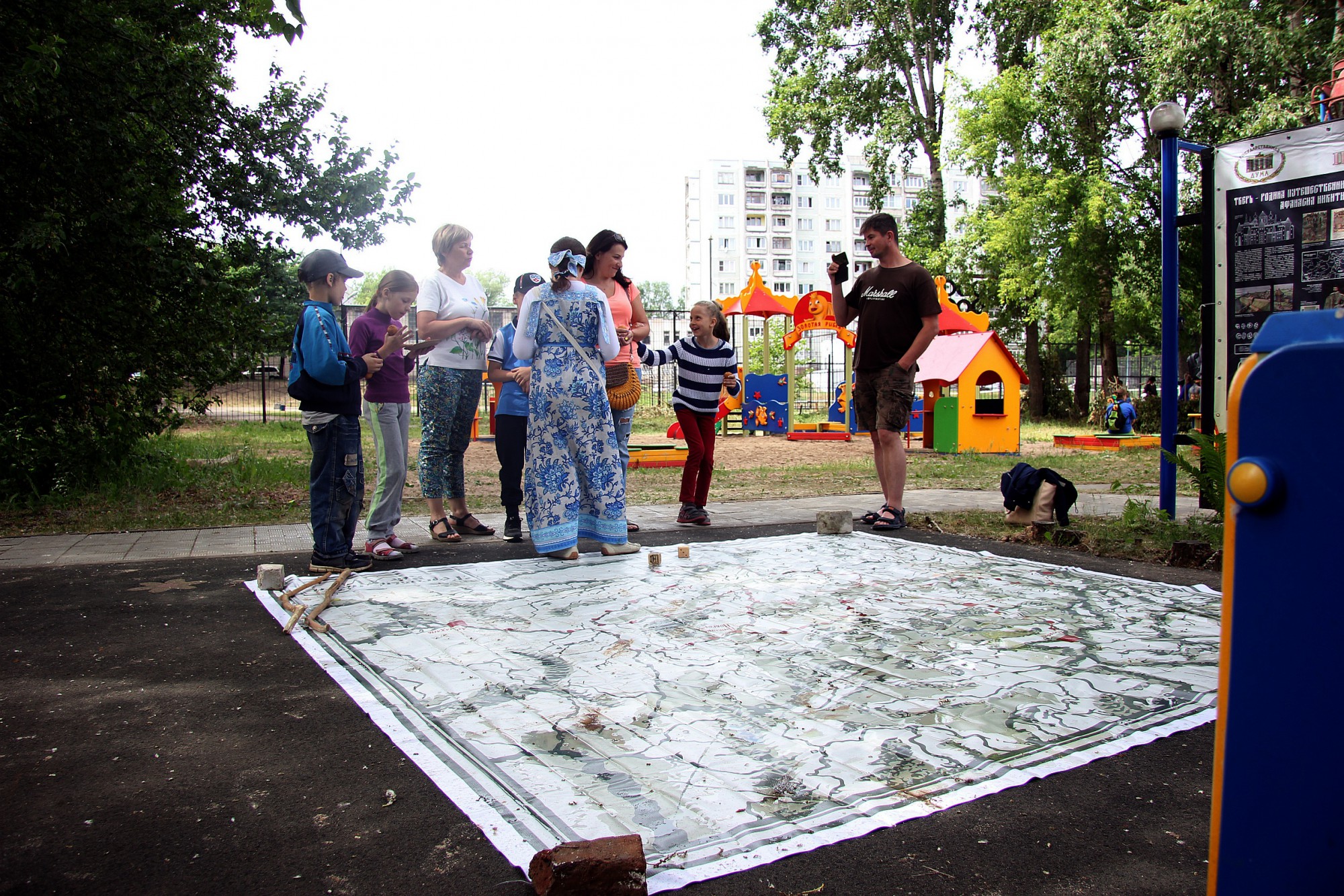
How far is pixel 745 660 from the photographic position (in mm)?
3135

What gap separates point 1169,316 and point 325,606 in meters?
5.63

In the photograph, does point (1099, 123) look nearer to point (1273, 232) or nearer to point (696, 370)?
point (1273, 232)

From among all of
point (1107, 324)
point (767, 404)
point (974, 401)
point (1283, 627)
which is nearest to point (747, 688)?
point (1283, 627)

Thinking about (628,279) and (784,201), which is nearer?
(628,279)

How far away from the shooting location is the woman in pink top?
544cm

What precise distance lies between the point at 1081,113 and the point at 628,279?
1991 centimetres

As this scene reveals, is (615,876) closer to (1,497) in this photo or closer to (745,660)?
(745,660)

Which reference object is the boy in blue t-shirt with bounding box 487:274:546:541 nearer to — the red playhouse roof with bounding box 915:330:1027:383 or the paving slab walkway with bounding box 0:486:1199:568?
the paving slab walkway with bounding box 0:486:1199:568

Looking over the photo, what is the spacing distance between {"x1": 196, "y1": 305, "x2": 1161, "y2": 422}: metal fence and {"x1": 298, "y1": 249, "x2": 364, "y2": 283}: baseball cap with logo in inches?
190

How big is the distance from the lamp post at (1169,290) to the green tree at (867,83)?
72.4ft

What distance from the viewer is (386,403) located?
525 centimetres

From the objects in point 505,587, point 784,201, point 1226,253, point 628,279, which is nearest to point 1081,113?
point 1226,253

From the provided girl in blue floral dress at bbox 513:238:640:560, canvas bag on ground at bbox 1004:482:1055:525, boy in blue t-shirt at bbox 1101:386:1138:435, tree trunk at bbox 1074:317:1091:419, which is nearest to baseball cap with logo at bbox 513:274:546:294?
girl in blue floral dress at bbox 513:238:640:560

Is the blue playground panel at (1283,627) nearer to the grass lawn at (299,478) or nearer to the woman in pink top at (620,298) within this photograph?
the woman in pink top at (620,298)
